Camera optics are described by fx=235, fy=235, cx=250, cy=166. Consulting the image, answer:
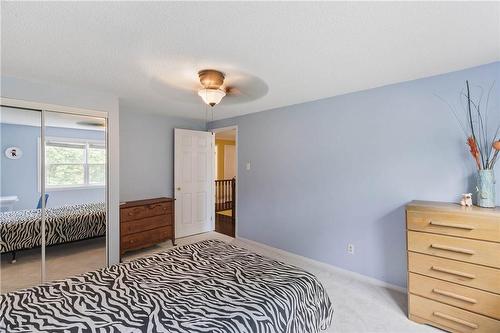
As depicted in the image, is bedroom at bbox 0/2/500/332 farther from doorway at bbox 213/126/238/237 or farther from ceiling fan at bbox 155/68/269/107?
doorway at bbox 213/126/238/237

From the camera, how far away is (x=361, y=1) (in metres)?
Result: 1.26

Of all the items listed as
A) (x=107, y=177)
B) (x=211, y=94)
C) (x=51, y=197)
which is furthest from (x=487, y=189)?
(x=51, y=197)

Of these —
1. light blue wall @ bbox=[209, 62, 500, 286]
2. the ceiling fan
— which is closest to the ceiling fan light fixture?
the ceiling fan

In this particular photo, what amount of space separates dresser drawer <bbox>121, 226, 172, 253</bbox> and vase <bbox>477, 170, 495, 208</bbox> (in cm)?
391

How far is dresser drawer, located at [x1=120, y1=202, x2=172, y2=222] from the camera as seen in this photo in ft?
11.0

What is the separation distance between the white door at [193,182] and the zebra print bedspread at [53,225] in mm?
1518

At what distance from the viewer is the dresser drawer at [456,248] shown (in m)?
1.72

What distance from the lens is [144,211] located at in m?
3.61

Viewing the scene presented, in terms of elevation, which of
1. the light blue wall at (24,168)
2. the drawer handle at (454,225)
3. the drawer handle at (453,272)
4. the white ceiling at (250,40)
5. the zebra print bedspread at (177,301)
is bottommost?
the drawer handle at (453,272)

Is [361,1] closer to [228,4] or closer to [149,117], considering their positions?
[228,4]

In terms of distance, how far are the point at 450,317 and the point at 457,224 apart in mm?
751

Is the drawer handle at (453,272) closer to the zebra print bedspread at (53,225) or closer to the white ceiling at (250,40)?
the white ceiling at (250,40)

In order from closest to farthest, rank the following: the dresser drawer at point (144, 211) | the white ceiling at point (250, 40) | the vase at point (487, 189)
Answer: the white ceiling at point (250, 40) → the vase at point (487, 189) → the dresser drawer at point (144, 211)

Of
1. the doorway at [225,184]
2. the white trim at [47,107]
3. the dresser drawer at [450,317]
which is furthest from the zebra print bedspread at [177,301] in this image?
the doorway at [225,184]
